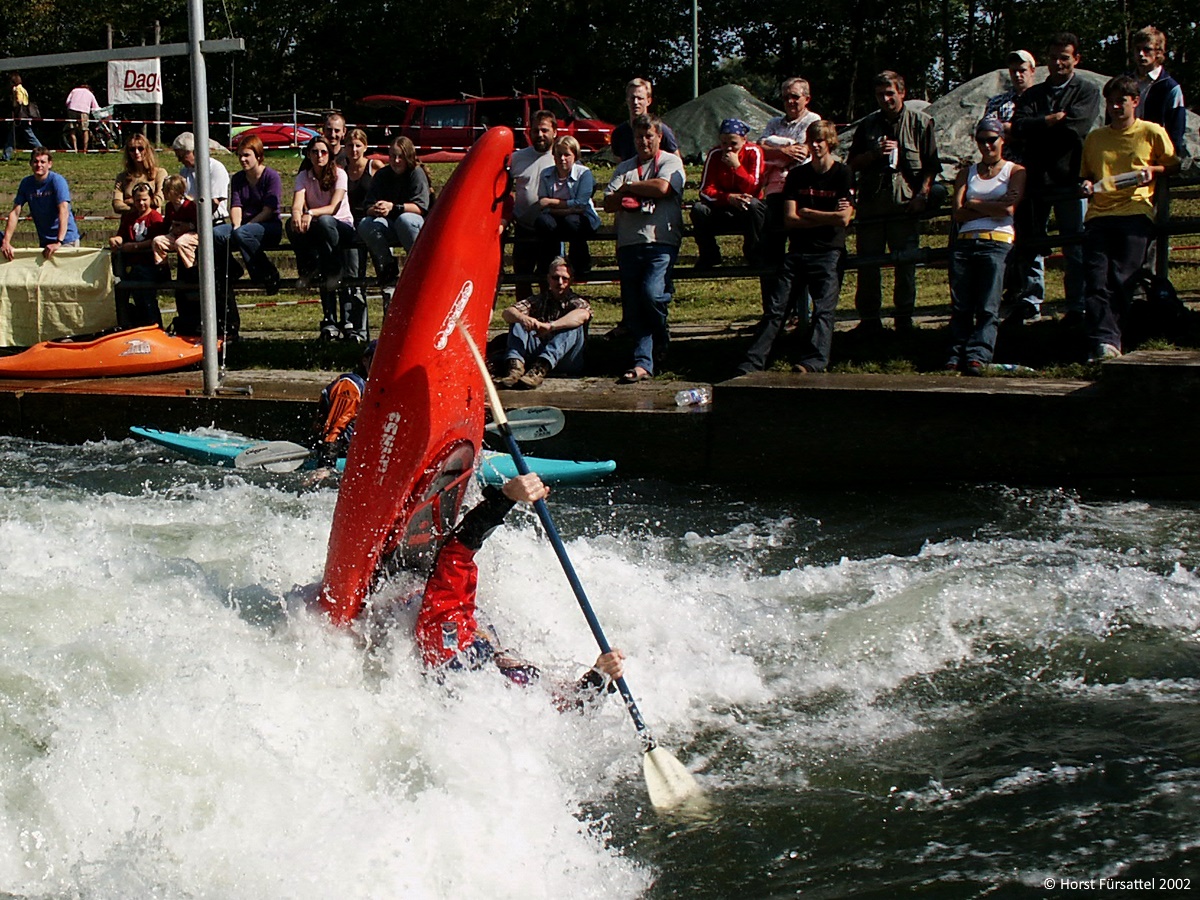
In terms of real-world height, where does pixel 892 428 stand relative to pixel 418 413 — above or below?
below

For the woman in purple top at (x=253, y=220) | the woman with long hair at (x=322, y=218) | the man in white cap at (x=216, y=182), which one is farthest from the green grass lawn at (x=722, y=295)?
the man in white cap at (x=216, y=182)

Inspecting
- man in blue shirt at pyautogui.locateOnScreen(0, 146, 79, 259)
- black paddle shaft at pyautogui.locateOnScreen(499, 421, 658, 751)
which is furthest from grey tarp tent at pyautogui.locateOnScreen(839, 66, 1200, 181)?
black paddle shaft at pyautogui.locateOnScreen(499, 421, 658, 751)

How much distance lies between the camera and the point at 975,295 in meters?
7.93

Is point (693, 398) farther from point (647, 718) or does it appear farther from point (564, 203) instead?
point (647, 718)

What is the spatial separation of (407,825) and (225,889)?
1.96 ft

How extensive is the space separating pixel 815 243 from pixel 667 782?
4702mm

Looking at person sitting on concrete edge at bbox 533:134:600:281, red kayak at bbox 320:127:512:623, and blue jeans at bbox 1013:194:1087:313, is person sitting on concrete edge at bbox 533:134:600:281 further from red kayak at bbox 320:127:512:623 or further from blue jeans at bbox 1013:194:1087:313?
red kayak at bbox 320:127:512:623

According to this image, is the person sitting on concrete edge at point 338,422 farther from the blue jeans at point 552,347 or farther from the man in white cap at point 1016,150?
the man in white cap at point 1016,150

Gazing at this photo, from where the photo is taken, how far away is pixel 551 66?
127 ft

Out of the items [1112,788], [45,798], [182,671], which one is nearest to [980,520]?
[1112,788]

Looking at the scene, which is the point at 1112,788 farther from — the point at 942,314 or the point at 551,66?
the point at 551,66

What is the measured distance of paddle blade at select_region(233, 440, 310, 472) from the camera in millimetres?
8250

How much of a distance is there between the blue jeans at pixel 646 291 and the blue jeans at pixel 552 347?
1.34 feet

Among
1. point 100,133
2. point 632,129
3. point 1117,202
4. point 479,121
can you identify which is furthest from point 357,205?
point 100,133
